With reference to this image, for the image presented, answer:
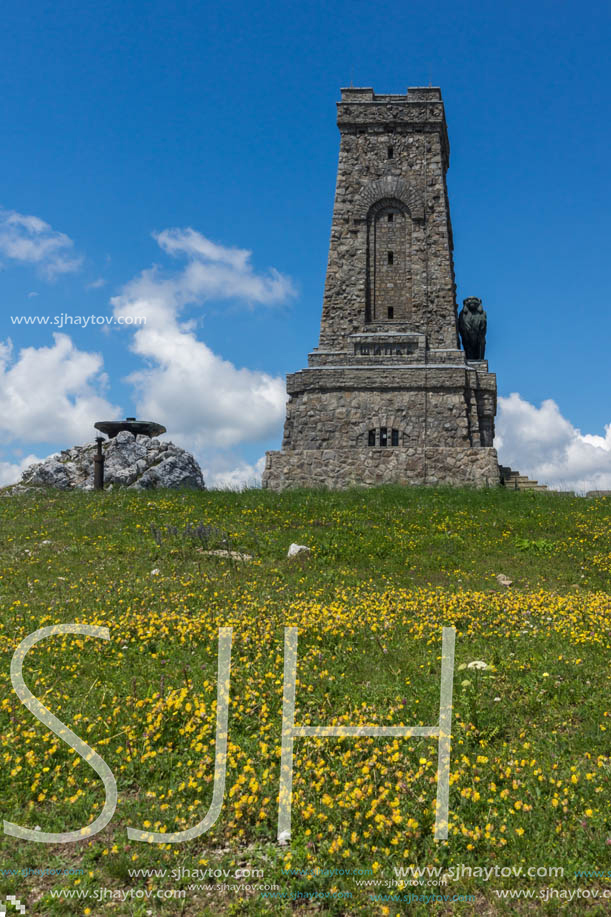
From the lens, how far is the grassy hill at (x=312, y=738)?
495 centimetres

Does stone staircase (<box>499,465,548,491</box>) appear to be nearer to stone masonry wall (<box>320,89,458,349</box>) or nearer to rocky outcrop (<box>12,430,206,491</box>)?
stone masonry wall (<box>320,89,458,349</box>)

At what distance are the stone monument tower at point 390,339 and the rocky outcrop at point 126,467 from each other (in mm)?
3828

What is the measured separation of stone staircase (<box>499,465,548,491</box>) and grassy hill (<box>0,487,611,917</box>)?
1170 centimetres

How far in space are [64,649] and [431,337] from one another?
24.7m

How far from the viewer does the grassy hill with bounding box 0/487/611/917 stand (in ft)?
16.2

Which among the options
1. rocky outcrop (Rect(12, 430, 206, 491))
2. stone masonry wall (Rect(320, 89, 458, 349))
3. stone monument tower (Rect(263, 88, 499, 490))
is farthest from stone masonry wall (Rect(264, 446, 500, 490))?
stone masonry wall (Rect(320, 89, 458, 349))

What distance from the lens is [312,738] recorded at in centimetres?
660

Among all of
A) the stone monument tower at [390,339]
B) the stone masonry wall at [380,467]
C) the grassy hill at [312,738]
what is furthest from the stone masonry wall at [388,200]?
the grassy hill at [312,738]

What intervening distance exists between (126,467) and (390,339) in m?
13.2

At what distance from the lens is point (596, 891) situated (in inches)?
183

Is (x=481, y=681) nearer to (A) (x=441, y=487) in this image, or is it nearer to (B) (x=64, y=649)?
(B) (x=64, y=649)

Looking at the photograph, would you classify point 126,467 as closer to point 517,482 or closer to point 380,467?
point 380,467

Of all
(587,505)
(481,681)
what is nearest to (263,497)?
(587,505)

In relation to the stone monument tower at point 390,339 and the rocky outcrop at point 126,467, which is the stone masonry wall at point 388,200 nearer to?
the stone monument tower at point 390,339
